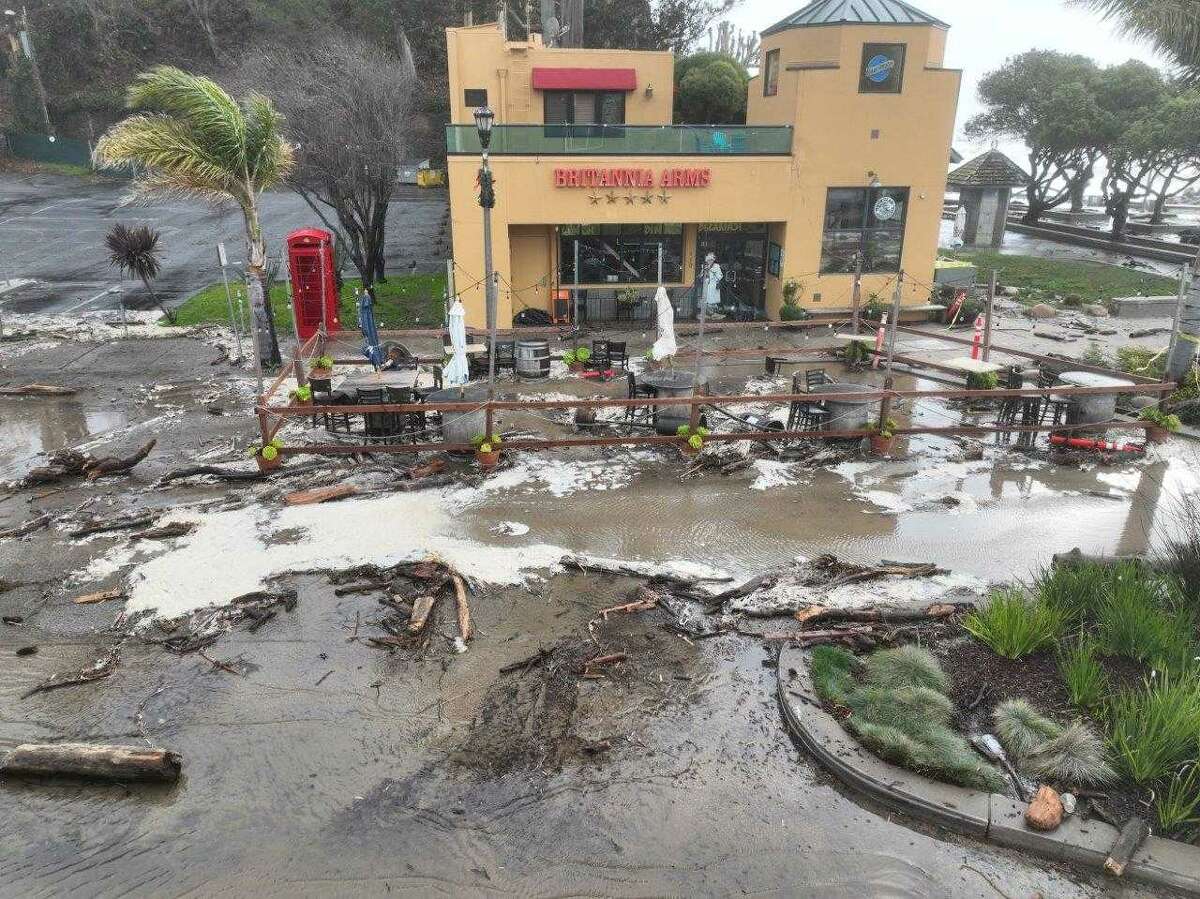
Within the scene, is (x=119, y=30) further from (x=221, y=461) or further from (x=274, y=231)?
(x=221, y=461)

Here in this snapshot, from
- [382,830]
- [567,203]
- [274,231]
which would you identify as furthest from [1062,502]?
[274,231]

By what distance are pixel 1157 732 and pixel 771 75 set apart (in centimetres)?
2068

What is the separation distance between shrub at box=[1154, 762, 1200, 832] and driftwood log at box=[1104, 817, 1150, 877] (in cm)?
16

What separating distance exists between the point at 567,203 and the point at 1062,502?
45.6ft

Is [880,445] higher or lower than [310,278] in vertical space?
lower

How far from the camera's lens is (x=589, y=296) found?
2302 centimetres

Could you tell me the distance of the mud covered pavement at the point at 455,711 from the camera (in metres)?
5.50

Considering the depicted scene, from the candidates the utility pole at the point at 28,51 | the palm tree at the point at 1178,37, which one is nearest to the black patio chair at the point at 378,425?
the palm tree at the point at 1178,37

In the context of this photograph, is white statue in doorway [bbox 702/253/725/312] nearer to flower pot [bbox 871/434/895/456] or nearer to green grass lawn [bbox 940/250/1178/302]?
green grass lawn [bbox 940/250/1178/302]

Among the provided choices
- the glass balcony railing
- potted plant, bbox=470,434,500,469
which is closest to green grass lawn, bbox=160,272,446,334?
the glass balcony railing

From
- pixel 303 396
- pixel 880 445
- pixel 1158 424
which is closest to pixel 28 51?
pixel 303 396

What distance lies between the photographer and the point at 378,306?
933 inches

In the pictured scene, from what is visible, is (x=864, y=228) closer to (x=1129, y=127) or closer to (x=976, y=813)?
(x=976, y=813)

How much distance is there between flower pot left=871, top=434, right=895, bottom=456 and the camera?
509 inches
